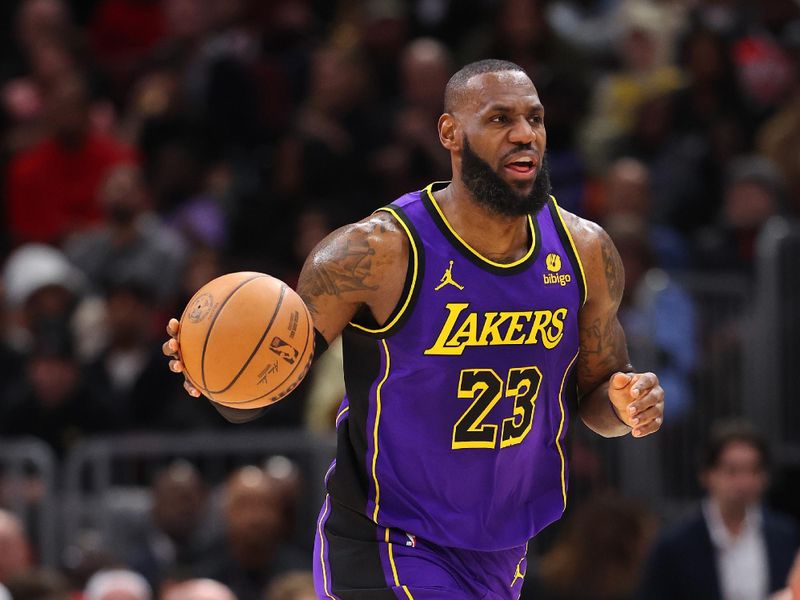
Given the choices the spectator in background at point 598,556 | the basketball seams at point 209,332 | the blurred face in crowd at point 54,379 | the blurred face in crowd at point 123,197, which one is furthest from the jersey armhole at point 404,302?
the blurred face in crowd at point 123,197

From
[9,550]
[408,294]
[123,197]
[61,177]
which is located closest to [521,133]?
[408,294]

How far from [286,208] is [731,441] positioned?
4410 mm

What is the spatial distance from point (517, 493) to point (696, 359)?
4.71 meters

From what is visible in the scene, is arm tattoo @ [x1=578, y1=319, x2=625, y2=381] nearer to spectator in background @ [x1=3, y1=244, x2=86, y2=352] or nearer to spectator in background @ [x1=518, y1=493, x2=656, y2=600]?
spectator in background @ [x1=518, y1=493, x2=656, y2=600]

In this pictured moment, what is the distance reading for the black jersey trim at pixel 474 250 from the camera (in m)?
5.59

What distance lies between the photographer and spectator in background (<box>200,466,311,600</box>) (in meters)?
9.30

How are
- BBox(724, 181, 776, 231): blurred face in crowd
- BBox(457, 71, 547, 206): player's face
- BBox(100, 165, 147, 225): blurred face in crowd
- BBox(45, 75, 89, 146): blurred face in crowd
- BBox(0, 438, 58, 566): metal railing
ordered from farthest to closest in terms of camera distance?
BBox(45, 75, 89, 146): blurred face in crowd
BBox(100, 165, 147, 225): blurred face in crowd
BBox(724, 181, 776, 231): blurred face in crowd
BBox(0, 438, 58, 566): metal railing
BBox(457, 71, 547, 206): player's face

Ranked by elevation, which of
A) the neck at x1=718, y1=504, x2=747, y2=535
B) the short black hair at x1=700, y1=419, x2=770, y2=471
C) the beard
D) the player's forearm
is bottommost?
the neck at x1=718, y1=504, x2=747, y2=535

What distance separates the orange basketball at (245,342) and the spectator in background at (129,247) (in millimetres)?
6301

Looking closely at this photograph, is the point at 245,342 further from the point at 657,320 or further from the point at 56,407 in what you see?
the point at 56,407

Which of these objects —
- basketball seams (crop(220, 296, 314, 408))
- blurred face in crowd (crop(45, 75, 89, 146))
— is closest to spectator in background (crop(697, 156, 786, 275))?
blurred face in crowd (crop(45, 75, 89, 146))

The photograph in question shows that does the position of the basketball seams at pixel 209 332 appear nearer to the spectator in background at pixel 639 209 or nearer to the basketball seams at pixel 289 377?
the basketball seams at pixel 289 377

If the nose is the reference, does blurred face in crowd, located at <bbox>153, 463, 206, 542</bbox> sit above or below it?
below

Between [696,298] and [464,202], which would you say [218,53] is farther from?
[464,202]
